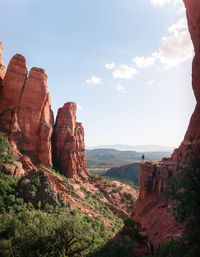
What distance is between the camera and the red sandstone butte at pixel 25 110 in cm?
3428

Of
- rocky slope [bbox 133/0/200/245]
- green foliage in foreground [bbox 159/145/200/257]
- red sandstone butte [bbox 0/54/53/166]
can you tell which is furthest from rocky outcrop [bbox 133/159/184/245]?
red sandstone butte [bbox 0/54/53/166]

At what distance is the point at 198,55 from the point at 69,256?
2609 cm

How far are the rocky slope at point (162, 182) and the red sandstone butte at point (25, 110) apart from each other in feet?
77.5

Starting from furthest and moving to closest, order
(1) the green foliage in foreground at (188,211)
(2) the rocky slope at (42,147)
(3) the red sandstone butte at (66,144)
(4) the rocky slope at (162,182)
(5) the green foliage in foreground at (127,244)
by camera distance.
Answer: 1. (3) the red sandstone butte at (66,144)
2. (2) the rocky slope at (42,147)
3. (4) the rocky slope at (162,182)
4. (5) the green foliage in foreground at (127,244)
5. (1) the green foliage in foreground at (188,211)

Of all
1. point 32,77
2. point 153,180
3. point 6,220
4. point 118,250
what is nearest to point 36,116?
point 32,77

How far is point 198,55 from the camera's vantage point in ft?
67.5

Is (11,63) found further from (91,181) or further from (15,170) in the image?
(91,181)

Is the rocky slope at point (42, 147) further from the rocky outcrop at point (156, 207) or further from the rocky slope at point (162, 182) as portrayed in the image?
the rocky slope at point (162, 182)

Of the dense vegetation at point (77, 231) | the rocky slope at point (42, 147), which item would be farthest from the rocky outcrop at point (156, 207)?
the rocky slope at point (42, 147)

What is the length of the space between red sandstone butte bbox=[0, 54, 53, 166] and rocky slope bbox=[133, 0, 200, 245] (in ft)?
77.5

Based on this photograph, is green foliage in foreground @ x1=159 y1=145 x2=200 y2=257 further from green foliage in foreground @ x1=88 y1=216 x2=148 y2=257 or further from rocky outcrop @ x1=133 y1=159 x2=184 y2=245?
green foliage in foreground @ x1=88 y1=216 x2=148 y2=257

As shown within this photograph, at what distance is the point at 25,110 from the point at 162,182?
3036cm

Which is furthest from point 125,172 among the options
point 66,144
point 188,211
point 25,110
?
point 188,211

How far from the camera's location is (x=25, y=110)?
120ft
